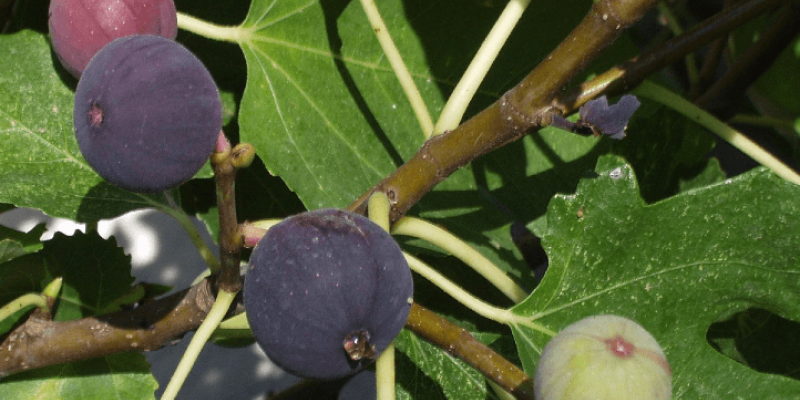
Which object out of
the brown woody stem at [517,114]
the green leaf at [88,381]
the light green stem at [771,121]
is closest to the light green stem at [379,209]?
the brown woody stem at [517,114]

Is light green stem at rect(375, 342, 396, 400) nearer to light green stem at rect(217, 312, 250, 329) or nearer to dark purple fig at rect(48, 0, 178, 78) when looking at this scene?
light green stem at rect(217, 312, 250, 329)

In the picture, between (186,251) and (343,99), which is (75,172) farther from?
(186,251)

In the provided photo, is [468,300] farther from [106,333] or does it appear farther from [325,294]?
[106,333]

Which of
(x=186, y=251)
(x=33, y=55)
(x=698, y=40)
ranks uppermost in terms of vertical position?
(x=186, y=251)

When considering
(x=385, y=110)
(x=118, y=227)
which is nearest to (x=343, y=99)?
(x=385, y=110)

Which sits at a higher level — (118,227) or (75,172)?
(118,227)
